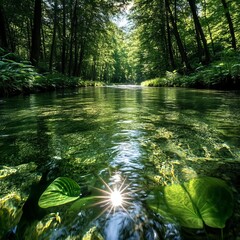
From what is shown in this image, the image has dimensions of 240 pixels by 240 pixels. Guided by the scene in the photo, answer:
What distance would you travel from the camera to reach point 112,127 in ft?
6.82

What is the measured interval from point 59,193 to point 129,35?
86.3ft

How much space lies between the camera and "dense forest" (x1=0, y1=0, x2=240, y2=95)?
7.49m

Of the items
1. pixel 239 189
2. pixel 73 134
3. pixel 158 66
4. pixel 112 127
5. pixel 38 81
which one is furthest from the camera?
pixel 158 66

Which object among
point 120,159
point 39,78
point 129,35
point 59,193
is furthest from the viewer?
point 129,35

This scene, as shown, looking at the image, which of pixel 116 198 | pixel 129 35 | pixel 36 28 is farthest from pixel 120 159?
pixel 129 35

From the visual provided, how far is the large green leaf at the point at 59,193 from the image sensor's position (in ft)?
2.35

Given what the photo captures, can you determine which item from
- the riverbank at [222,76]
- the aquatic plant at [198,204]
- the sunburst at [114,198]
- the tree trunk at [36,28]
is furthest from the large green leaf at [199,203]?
the tree trunk at [36,28]

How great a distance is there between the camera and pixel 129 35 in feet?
81.5

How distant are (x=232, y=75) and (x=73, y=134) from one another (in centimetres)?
649

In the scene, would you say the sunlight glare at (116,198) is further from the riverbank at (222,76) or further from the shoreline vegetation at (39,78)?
the riverbank at (222,76)

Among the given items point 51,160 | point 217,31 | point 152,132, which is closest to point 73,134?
point 51,160

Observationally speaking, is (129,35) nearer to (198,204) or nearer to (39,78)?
(39,78)

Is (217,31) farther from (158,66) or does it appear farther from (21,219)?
(21,219)

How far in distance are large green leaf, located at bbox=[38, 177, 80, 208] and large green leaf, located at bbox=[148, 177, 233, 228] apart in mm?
327
